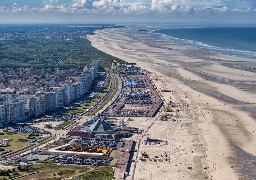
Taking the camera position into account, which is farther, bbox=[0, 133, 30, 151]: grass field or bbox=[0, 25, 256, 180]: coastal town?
bbox=[0, 133, 30, 151]: grass field

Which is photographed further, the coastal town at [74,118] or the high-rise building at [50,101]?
the high-rise building at [50,101]

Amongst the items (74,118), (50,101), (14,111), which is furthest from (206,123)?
(14,111)

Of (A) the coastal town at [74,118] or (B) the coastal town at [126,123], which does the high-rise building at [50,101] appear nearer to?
(A) the coastal town at [74,118]

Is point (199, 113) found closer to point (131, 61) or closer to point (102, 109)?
point (102, 109)

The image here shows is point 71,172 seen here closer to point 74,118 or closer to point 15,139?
point 15,139

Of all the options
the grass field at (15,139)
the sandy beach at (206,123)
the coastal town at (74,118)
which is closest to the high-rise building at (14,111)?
the coastal town at (74,118)

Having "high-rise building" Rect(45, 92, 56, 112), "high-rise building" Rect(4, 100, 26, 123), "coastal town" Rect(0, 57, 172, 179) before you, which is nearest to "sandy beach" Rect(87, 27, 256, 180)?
"coastal town" Rect(0, 57, 172, 179)

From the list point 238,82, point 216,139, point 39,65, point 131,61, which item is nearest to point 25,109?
point 216,139

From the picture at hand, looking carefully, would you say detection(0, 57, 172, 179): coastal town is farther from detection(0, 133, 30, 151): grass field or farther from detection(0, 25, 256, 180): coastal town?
→ detection(0, 25, 256, 180): coastal town
